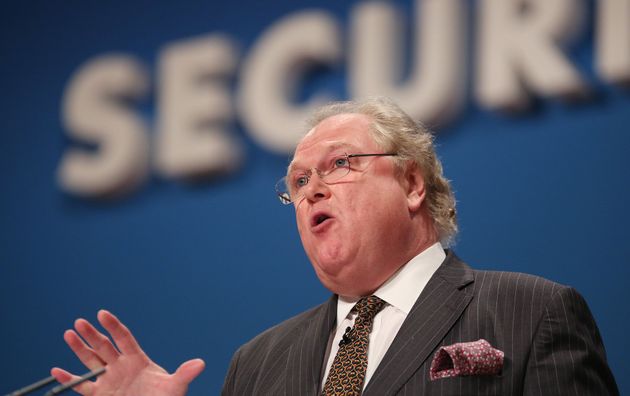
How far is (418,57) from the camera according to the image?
344 cm

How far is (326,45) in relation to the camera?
3611 mm

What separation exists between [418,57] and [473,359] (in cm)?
181

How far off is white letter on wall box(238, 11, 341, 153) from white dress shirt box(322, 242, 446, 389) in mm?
1365

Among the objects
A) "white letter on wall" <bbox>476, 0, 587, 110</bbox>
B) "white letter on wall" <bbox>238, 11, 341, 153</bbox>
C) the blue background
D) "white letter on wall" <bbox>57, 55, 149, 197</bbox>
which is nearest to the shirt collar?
the blue background

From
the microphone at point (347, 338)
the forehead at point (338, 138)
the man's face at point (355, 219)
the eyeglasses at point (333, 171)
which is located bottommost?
the microphone at point (347, 338)

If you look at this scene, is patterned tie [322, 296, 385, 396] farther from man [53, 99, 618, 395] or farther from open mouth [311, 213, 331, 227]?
open mouth [311, 213, 331, 227]

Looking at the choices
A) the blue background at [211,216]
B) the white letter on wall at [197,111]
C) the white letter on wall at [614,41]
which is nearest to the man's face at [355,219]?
the blue background at [211,216]

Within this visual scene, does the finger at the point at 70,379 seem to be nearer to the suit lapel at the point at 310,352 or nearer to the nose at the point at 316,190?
the suit lapel at the point at 310,352

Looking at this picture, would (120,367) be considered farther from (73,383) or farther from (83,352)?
(73,383)

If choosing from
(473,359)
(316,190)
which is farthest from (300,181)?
(473,359)

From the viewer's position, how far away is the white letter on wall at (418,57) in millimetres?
3295

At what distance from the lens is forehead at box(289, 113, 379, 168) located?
2406 mm

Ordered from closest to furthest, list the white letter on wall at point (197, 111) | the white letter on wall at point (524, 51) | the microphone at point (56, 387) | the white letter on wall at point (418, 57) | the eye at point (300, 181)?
the microphone at point (56, 387), the eye at point (300, 181), the white letter on wall at point (524, 51), the white letter on wall at point (418, 57), the white letter on wall at point (197, 111)

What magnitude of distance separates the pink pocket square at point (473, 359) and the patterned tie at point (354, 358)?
22cm
